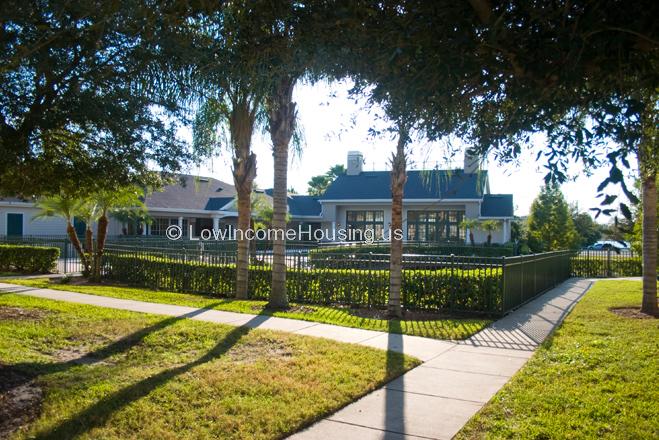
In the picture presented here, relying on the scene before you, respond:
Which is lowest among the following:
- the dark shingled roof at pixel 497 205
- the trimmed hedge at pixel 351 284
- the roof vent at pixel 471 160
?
the trimmed hedge at pixel 351 284

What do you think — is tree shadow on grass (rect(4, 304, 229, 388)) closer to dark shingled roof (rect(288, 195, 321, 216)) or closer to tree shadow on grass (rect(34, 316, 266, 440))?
tree shadow on grass (rect(34, 316, 266, 440))

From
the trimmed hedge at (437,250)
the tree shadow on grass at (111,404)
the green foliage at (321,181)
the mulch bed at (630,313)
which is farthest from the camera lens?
the green foliage at (321,181)

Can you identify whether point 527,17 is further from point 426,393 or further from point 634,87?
point 426,393

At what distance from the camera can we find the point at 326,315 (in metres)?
10.5

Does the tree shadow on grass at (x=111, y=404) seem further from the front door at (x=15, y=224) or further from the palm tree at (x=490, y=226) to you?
the front door at (x=15, y=224)

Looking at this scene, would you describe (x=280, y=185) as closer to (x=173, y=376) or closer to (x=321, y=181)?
(x=173, y=376)

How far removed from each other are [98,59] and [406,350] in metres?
5.82

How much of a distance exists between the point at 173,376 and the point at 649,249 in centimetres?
1034

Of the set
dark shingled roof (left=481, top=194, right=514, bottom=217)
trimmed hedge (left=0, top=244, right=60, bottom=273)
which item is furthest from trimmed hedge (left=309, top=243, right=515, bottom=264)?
trimmed hedge (left=0, top=244, right=60, bottom=273)

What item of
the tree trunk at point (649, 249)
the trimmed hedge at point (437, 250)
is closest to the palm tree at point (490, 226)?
the trimmed hedge at point (437, 250)

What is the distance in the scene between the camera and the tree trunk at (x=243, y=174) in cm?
1223

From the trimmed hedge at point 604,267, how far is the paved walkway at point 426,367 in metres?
11.0

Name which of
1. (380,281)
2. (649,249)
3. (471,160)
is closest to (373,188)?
(380,281)

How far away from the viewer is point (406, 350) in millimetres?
7621
